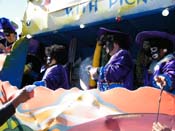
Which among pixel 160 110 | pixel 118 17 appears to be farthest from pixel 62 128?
pixel 118 17

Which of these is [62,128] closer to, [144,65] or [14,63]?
[144,65]

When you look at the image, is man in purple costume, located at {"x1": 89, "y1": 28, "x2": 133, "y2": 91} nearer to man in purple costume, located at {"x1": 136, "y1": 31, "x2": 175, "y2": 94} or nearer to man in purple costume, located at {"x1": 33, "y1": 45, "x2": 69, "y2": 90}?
man in purple costume, located at {"x1": 136, "y1": 31, "x2": 175, "y2": 94}

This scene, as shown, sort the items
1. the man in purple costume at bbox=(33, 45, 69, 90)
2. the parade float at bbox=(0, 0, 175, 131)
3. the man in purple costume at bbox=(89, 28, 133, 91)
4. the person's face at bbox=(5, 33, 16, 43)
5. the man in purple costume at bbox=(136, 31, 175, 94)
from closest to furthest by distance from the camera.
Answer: the parade float at bbox=(0, 0, 175, 131) → the man in purple costume at bbox=(136, 31, 175, 94) → the man in purple costume at bbox=(89, 28, 133, 91) → the man in purple costume at bbox=(33, 45, 69, 90) → the person's face at bbox=(5, 33, 16, 43)

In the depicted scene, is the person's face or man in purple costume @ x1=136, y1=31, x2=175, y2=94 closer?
man in purple costume @ x1=136, y1=31, x2=175, y2=94

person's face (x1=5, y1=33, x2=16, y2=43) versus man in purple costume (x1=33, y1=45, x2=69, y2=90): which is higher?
person's face (x1=5, y1=33, x2=16, y2=43)

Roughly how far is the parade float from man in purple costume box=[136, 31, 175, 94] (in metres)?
0.20

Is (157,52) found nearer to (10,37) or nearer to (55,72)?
(55,72)

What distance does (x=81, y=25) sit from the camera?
4641mm

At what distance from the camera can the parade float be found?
3510 millimetres

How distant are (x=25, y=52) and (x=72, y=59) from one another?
0.59 metres

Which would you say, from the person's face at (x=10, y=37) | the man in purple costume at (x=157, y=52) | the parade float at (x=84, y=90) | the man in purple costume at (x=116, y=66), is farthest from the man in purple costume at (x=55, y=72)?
the person's face at (x=10, y=37)

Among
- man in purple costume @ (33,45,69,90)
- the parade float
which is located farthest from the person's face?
man in purple costume @ (33,45,69,90)

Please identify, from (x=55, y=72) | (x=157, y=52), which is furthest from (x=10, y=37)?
(x=157, y=52)

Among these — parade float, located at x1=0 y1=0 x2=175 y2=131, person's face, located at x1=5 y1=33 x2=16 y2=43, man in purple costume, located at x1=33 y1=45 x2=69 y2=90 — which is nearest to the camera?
parade float, located at x1=0 y1=0 x2=175 y2=131
